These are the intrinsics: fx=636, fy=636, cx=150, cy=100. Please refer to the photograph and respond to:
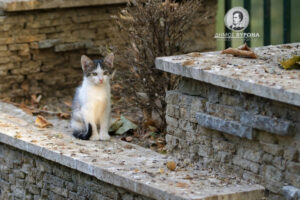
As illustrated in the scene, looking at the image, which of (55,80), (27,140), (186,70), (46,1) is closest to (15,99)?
(55,80)

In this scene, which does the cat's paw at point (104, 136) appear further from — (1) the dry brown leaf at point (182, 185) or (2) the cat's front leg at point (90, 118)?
(1) the dry brown leaf at point (182, 185)

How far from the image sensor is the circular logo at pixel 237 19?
8736 mm

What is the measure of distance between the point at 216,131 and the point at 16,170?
2.62 m

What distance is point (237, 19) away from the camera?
876 centimetres

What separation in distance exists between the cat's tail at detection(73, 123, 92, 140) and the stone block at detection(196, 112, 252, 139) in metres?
1.51

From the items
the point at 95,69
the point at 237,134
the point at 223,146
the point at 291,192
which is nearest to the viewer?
the point at 291,192

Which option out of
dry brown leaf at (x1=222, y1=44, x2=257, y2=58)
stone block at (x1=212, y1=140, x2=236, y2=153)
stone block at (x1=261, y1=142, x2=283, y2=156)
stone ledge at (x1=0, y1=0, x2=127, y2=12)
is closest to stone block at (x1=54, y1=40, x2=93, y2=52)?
stone ledge at (x1=0, y1=0, x2=127, y2=12)

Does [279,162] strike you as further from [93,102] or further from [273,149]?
[93,102]

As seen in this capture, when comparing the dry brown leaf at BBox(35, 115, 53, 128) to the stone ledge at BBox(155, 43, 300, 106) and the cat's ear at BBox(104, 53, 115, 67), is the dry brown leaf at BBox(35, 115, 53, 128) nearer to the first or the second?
the cat's ear at BBox(104, 53, 115, 67)

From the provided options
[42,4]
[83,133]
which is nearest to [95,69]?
[83,133]

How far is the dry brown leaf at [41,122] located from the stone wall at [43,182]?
438mm

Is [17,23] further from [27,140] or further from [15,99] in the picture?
[27,140]

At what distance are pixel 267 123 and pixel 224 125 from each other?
19.7 inches

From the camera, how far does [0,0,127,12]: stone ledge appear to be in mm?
8102
